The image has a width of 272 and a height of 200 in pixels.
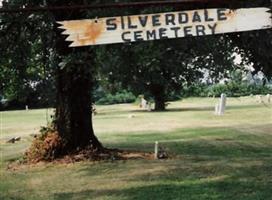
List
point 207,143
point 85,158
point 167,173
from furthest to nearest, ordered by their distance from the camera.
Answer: point 207,143
point 85,158
point 167,173

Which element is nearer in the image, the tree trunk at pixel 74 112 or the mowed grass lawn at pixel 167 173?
the mowed grass lawn at pixel 167 173

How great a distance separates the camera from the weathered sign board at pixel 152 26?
234 inches

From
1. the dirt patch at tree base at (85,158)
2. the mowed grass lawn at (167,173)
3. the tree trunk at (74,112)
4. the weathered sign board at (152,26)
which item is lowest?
the mowed grass lawn at (167,173)

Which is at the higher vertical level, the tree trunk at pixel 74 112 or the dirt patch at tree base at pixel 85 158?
the tree trunk at pixel 74 112

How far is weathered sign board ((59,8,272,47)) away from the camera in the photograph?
5945mm

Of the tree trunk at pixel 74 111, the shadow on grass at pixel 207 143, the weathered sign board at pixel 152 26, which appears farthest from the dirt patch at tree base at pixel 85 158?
the weathered sign board at pixel 152 26

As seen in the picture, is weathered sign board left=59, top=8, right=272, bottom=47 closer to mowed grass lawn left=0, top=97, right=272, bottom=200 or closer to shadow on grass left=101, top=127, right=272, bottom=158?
mowed grass lawn left=0, top=97, right=272, bottom=200

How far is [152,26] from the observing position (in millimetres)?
5953

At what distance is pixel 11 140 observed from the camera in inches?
922

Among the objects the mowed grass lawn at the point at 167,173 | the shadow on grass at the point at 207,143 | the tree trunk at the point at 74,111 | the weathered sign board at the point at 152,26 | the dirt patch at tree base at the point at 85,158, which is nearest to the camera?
the weathered sign board at the point at 152,26

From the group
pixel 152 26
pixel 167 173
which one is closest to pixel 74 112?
pixel 167 173

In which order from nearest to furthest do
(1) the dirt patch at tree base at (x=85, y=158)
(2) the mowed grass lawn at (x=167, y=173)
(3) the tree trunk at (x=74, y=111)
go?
(2) the mowed grass lawn at (x=167, y=173) → (1) the dirt patch at tree base at (x=85, y=158) → (3) the tree trunk at (x=74, y=111)

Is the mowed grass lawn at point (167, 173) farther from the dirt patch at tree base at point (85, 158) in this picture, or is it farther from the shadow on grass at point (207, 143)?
the dirt patch at tree base at point (85, 158)

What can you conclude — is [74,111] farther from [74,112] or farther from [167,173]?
[167,173]
